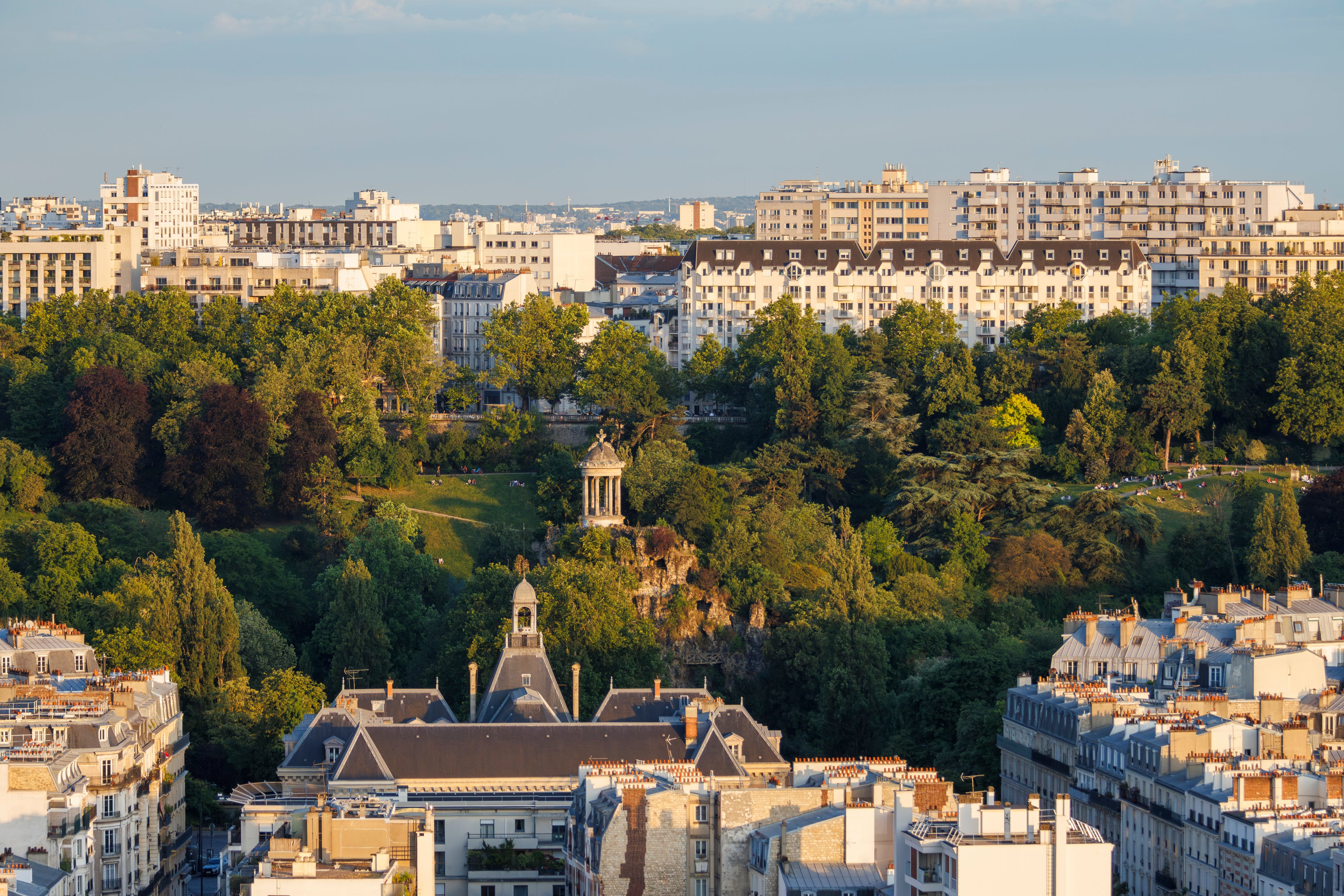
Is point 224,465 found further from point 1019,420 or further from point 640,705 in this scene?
point 640,705

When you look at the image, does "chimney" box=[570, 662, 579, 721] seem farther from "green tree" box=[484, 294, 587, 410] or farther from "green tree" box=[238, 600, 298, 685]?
"green tree" box=[484, 294, 587, 410]

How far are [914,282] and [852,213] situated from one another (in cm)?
3595

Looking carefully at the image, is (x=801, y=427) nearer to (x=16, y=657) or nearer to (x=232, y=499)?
(x=232, y=499)

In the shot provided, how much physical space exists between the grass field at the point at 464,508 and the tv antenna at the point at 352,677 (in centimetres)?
1506

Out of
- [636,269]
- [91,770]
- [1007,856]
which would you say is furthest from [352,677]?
[636,269]

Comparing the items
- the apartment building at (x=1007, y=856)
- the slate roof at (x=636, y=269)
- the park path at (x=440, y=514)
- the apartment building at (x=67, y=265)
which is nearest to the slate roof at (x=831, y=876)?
the apartment building at (x=1007, y=856)

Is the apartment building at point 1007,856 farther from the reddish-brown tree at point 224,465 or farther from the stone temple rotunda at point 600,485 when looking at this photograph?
the reddish-brown tree at point 224,465

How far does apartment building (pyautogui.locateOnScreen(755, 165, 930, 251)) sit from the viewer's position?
177 m

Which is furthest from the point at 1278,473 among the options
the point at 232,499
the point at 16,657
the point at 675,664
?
the point at 16,657

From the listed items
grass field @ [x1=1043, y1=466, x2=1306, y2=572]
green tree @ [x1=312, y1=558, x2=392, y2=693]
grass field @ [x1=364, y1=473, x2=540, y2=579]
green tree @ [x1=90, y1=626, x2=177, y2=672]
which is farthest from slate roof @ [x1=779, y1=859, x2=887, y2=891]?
grass field @ [x1=364, y1=473, x2=540, y2=579]

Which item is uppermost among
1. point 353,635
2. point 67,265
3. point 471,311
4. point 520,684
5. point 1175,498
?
point 67,265

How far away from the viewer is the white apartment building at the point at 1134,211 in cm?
15738

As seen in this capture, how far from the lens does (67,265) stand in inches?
6516

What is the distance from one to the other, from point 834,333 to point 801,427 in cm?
1798
